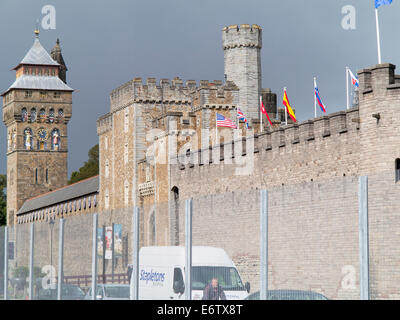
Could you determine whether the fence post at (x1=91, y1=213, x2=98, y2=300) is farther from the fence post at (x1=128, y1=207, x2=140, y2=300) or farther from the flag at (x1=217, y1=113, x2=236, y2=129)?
the flag at (x1=217, y1=113, x2=236, y2=129)

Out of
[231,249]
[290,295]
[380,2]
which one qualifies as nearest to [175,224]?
[231,249]

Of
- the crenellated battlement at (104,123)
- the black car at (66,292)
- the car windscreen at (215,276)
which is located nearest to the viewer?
the car windscreen at (215,276)

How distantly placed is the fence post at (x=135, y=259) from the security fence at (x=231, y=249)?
0.05ft

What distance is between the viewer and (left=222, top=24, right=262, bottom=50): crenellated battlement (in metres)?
49.2

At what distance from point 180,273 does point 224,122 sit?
26834mm

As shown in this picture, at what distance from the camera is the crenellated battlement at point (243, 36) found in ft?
161

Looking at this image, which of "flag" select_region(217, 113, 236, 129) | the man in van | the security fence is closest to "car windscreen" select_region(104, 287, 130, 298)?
the security fence

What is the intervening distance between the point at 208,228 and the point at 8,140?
75533mm

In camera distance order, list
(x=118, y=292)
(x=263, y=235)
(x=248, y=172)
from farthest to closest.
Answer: (x=248, y=172) → (x=118, y=292) → (x=263, y=235)

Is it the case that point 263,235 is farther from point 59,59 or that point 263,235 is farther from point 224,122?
point 59,59

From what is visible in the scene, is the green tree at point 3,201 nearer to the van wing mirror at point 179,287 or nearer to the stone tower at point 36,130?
the stone tower at point 36,130

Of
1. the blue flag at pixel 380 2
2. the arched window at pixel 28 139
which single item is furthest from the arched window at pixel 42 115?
the blue flag at pixel 380 2

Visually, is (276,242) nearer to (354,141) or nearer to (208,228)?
(208,228)

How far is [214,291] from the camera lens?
454 inches
